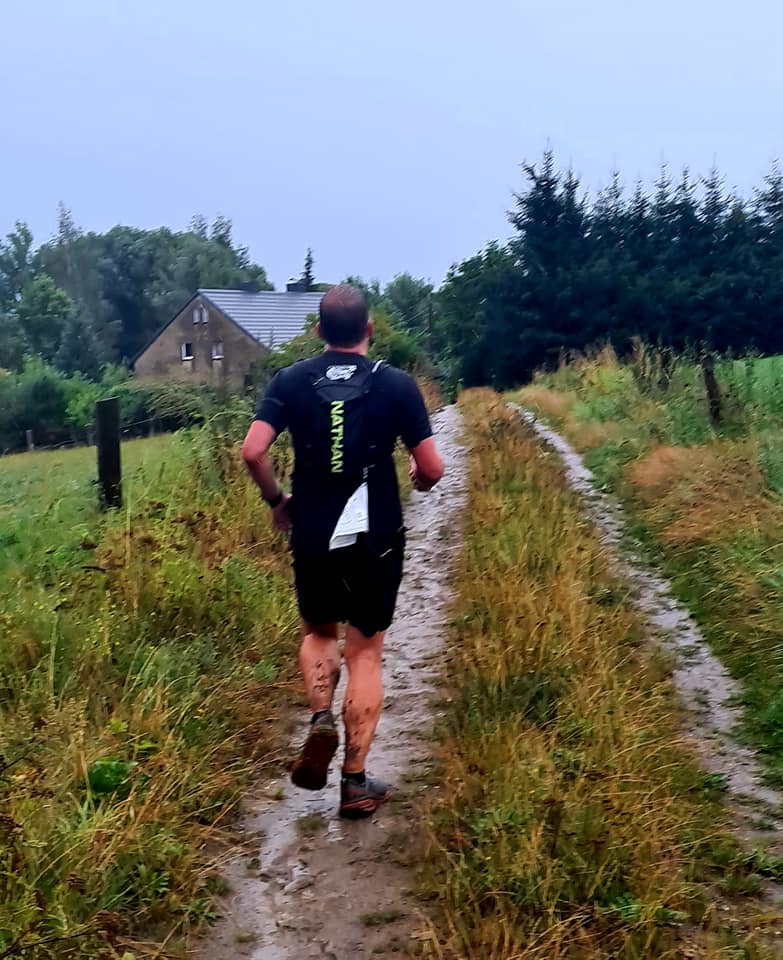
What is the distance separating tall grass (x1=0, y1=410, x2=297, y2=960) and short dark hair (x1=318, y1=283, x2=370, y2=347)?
167 cm

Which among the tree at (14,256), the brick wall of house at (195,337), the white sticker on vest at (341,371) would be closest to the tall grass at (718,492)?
the white sticker on vest at (341,371)

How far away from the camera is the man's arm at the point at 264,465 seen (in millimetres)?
3818

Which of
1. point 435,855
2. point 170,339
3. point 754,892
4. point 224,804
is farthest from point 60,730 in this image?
point 170,339

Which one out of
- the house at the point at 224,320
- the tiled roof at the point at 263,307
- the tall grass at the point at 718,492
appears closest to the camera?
the tall grass at the point at 718,492

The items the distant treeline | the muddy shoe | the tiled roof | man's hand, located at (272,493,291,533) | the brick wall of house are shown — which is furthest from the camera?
the brick wall of house

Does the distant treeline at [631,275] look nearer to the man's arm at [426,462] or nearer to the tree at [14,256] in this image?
the man's arm at [426,462]

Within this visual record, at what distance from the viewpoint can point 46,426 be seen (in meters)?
32.4

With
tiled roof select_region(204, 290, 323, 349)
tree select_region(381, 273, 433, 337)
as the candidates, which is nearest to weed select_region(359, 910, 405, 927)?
tiled roof select_region(204, 290, 323, 349)

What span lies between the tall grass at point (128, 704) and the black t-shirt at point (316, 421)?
1.03 metres

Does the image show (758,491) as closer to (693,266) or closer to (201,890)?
(201,890)

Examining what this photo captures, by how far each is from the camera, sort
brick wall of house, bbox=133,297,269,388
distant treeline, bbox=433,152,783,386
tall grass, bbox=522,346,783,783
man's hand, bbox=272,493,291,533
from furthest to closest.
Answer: brick wall of house, bbox=133,297,269,388, distant treeline, bbox=433,152,783,386, tall grass, bbox=522,346,783,783, man's hand, bbox=272,493,291,533

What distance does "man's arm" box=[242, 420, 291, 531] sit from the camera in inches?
150

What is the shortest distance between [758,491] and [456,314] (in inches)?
1468

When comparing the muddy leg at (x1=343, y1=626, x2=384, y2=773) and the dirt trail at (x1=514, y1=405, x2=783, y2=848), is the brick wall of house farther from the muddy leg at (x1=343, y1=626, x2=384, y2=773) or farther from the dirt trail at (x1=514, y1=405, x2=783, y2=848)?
the muddy leg at (x1=343, y1=626, x2=384, y2=773)
